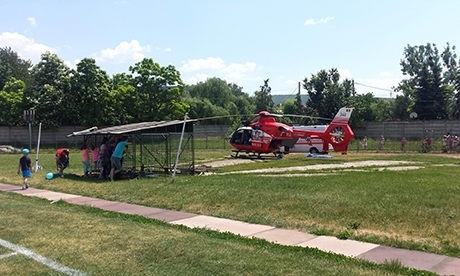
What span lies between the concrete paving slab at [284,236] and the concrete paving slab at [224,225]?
0.24 m

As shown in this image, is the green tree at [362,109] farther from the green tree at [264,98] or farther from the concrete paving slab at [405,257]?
the concrete paving slab at [405,257]

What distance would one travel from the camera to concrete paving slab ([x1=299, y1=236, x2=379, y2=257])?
655 cm

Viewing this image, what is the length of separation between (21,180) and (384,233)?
15.8 metres

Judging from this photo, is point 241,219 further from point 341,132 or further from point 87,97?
point 87,97

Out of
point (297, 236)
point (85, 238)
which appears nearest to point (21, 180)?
point (85, 238)

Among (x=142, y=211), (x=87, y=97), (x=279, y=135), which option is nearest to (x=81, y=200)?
(x=142, y=211)

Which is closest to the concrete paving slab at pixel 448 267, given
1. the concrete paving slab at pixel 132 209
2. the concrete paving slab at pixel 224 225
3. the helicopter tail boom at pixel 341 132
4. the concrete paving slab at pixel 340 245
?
the concrete paving slab at pixel 340 245

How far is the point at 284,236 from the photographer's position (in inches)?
300

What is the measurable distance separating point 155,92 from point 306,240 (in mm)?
49505

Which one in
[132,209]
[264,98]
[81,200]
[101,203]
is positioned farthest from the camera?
[264,98]

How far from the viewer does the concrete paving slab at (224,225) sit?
8.12 meters

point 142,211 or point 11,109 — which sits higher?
point 11,109

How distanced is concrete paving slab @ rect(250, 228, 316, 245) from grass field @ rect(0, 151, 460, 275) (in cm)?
33

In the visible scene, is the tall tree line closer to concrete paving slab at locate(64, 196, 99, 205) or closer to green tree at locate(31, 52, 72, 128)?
green tree at locate(31, 52, 72, 128)
